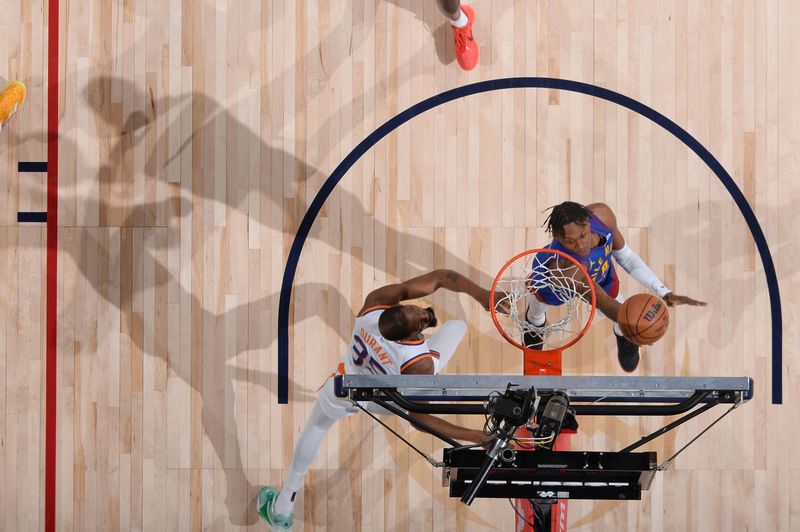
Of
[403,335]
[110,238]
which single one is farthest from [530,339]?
[110,238]

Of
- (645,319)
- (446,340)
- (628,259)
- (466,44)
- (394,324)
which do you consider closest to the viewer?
(394,324)

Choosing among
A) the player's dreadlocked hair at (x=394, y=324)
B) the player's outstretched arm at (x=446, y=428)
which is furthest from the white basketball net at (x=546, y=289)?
the player's dreadlocked hair at (x=394, y=324)

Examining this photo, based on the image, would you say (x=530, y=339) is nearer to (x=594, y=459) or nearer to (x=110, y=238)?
(x=594, y=459)

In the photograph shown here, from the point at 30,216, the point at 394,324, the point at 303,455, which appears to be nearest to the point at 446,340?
the point at 394,324

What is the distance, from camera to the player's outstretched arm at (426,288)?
5508 mm

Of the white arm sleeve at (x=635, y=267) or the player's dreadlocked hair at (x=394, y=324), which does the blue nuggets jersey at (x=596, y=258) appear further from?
the player's dreadlocked hair at (x=394, y=324)

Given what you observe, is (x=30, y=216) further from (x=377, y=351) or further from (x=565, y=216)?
(x=565, y=216)

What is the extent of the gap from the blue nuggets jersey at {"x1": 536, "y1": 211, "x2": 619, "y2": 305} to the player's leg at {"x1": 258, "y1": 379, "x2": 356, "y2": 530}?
154 cm

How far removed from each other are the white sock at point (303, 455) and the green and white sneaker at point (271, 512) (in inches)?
2.1

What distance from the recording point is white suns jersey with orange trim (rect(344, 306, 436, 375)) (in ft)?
16.7

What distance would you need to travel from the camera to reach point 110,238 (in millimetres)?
6320

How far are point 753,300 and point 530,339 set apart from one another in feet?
6.05

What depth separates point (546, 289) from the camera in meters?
5.54

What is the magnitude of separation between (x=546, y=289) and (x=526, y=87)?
1.66m
